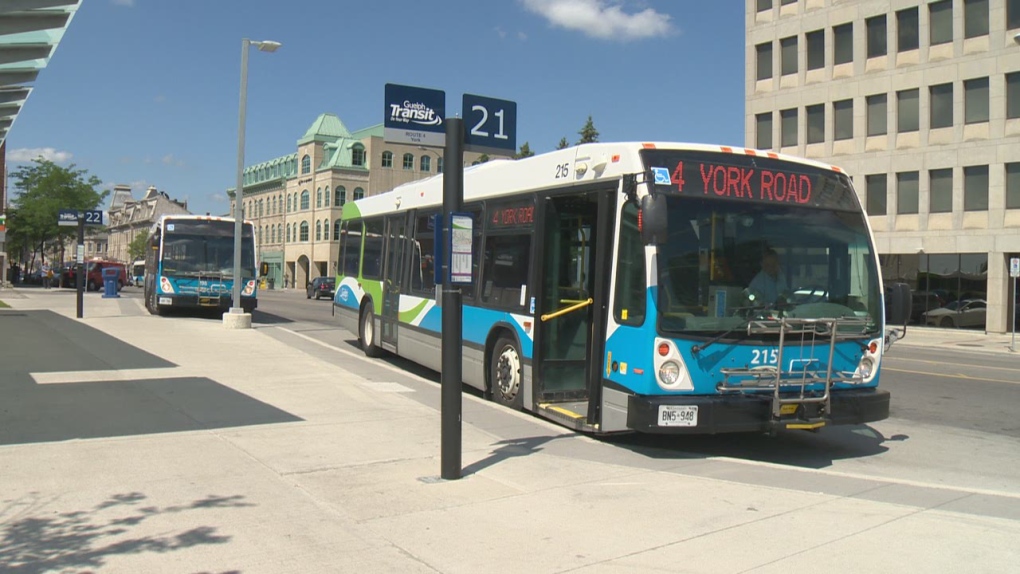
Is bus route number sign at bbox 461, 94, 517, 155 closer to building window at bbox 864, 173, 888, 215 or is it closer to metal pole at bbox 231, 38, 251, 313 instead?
metal pole at bbox 231, 38, 251, 313

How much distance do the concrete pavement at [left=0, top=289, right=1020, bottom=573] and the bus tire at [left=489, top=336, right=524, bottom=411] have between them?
19 centimetres

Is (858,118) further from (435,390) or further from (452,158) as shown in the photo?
(452,158)

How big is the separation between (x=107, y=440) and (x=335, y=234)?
69199 millimetres

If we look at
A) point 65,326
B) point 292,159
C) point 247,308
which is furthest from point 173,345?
point 292,159

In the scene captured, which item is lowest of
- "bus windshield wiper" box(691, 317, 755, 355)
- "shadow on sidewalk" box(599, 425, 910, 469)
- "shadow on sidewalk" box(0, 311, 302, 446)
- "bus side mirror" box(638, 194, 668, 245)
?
"shadow on sidewalk" box(599, 425, 910, 469)

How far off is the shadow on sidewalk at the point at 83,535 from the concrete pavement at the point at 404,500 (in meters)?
0.02

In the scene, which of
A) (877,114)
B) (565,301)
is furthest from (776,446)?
(877,114)

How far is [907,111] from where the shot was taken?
34.2m

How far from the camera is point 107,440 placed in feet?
25.0

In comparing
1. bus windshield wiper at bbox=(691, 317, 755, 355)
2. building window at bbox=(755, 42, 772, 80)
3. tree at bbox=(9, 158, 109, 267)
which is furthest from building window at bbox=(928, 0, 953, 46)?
tree at bbox=(9, 158, 109, 267)

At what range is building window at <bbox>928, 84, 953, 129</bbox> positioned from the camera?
1294 inches

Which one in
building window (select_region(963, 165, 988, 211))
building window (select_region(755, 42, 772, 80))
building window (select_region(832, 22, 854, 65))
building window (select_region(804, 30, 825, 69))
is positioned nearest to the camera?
building window (select_region(963, 165, 988, 211))

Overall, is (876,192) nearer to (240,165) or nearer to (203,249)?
(240,165)

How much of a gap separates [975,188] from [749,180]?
95.9ft
